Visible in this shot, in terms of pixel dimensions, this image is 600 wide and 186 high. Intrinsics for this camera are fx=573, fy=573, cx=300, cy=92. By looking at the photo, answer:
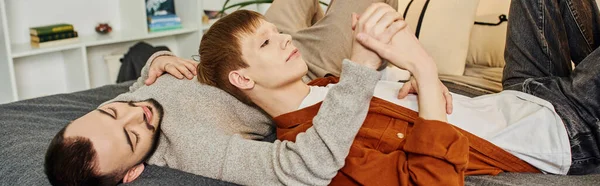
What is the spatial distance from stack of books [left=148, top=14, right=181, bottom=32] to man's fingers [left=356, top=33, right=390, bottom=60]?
7.66ft

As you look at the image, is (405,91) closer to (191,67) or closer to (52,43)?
(191,67)

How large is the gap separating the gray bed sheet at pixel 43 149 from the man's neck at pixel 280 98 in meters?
0.25

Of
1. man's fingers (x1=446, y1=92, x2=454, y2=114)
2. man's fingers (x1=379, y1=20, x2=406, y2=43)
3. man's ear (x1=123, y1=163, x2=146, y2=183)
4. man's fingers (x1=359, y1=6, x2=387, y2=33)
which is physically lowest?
man's ear (x1=123, y1=163, x2=146, y2=183)

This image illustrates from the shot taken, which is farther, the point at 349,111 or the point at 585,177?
the point at 585,177

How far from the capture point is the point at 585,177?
1174mm

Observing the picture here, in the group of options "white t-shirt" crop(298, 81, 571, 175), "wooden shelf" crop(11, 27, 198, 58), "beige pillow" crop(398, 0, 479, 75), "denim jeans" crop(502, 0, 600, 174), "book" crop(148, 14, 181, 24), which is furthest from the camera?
"book" crop(148, 14, 181, 24)

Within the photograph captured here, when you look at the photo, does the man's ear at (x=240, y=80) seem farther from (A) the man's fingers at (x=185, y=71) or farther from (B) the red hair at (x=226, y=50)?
(A) the man's fingers at (x=185, y=71)

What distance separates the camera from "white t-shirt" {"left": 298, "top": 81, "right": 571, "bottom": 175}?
124 centimetres

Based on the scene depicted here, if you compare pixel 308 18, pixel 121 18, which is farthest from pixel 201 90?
pixel 121 18

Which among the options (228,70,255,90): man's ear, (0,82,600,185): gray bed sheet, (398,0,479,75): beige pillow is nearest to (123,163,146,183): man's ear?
(0,82,600,185): gray bed sheet

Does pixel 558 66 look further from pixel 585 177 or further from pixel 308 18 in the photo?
pixel 308 18

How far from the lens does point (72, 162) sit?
100 cm

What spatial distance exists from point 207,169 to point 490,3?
4.54 feet

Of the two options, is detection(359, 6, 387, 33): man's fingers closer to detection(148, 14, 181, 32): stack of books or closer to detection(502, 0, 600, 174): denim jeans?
detection(502, 0, 600, 174): denim jeans
